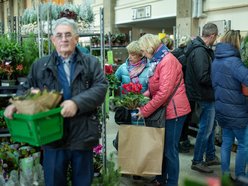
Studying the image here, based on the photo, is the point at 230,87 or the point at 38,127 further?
the point at 230,87

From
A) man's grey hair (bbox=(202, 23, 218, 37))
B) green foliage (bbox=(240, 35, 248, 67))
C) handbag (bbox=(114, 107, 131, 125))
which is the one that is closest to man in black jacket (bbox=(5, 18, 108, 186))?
handbag (bbox=(114, 107, 131, 125))

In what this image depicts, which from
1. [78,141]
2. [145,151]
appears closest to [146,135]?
[145,151]

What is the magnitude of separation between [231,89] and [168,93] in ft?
1.80

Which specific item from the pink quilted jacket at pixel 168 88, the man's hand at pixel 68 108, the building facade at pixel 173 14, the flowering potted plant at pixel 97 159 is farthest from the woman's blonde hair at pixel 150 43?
the building facade at pixel 173 14

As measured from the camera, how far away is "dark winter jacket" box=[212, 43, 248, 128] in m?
2.90

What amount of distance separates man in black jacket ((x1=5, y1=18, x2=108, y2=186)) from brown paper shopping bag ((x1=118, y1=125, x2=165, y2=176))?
86 centimetres

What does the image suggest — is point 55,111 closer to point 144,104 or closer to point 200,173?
point 144,104

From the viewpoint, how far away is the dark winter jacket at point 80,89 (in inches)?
77.1

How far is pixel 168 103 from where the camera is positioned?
286 cm

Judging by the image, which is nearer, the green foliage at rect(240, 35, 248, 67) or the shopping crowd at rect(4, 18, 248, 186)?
the shopping crowd at rect(4, 18, 248, 186)

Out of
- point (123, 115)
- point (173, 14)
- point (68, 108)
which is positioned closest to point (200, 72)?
point (123, 115)

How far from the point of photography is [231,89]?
2.94 meters

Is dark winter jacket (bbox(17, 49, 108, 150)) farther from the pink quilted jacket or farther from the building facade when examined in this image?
the building facade

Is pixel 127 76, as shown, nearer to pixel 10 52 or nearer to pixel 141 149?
pixel 141 149
